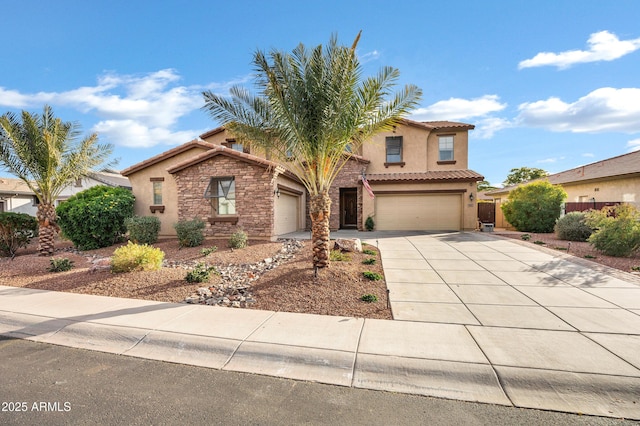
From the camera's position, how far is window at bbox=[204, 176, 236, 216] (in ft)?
43.7

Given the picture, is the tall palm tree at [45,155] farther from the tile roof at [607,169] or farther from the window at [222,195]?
the tile roof at [607,169]

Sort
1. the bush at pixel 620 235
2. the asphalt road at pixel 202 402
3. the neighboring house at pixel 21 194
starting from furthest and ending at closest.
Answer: the neighboring house at pixel 21 194
the bush at pixel 620 235
the asphalt road at pixel 202 402

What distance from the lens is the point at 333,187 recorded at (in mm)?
18734

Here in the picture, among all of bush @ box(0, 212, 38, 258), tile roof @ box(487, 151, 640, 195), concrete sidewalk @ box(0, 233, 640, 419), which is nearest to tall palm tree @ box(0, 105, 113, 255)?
bush @ box(0, 212, 38, 258)

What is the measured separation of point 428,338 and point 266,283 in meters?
3.97

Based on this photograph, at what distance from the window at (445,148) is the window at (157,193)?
54.7 feet

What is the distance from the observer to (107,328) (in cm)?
475

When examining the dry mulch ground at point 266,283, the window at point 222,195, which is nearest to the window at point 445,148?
the dry mulch ground at point 266,283

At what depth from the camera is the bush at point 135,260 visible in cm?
787

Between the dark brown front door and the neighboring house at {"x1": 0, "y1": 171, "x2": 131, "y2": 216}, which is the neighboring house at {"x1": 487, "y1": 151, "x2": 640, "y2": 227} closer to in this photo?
the dark brown front door

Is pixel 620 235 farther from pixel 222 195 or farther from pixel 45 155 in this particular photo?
pixel 45 155

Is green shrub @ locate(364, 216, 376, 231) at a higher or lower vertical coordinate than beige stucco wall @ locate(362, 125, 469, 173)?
lower

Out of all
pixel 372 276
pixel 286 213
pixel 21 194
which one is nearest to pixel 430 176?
pixel 286 213

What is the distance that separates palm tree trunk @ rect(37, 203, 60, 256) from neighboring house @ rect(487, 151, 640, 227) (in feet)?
87.0
